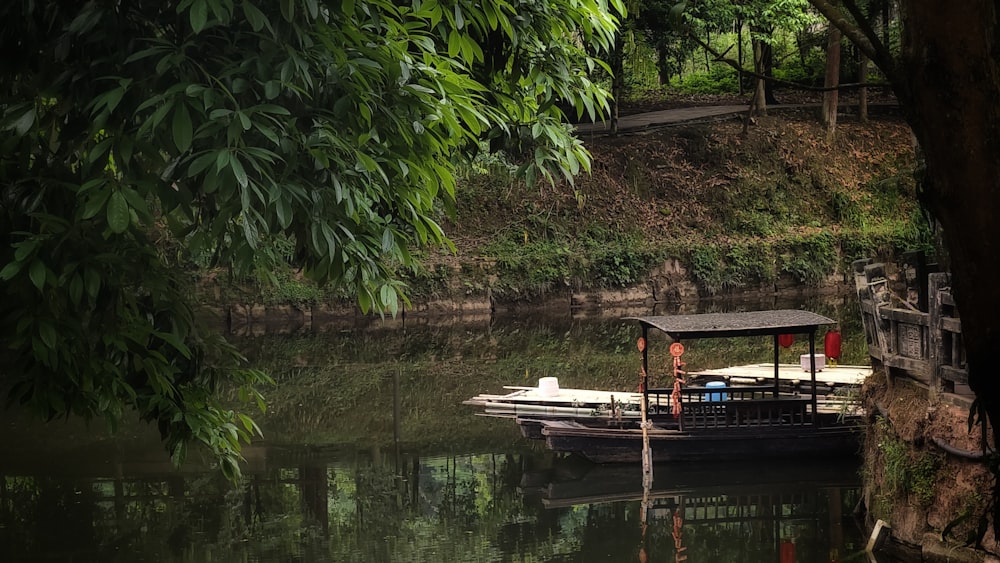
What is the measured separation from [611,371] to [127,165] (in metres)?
18.5

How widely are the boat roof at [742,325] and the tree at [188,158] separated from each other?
10657 mm

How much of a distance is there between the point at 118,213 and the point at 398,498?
429 inches

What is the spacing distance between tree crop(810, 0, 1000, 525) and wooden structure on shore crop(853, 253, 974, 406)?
7.13m

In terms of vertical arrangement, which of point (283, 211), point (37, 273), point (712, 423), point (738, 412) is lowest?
point (712, 423)

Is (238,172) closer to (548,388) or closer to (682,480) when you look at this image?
(682,480)

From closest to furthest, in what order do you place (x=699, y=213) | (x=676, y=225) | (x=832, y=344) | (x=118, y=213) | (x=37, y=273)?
(x=118, y=213), (x=37, y=273), (x=832, y=344), (x=676, y=225), (x=699, y=213)

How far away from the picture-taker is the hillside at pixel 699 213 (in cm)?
3041

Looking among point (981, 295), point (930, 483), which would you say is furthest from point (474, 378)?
point (981, 295)

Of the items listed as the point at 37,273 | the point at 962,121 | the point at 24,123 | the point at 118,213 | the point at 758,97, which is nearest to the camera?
the point at 962,121

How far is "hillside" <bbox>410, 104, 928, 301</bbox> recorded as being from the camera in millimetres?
30406

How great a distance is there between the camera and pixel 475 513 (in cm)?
1298

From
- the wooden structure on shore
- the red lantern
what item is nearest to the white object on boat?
the red lantern

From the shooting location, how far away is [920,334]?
1004 cm

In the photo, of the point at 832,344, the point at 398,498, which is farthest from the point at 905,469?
the point at 832,344
